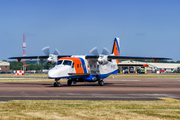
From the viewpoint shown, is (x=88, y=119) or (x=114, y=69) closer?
(x=88, y=119)

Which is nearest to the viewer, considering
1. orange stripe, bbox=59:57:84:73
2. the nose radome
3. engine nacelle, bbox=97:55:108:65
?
the nose radome

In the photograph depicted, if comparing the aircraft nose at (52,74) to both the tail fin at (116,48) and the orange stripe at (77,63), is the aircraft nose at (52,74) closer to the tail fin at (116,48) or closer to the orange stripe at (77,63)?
the orange stripe at (77,63)

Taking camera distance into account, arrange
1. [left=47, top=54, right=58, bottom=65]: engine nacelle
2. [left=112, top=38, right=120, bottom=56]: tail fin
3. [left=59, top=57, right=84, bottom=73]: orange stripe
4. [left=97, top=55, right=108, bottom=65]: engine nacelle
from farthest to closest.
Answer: [left=112, top=38, right=120, bottom=56]: tail fin
[left=47, top=54, right=58, bottom=65]: engine nacelle
[left=97, top=55, right=108, bottom=65]: engine nacelle
[left=59, top=57, right=84, bottom=73]: orange stripe

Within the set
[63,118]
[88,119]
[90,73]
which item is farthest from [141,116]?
[90,73]

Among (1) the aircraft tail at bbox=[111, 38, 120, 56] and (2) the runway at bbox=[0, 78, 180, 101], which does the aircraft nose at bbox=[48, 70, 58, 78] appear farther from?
(1) the aircraft tail at bbox=[111, 38, 120, 56]

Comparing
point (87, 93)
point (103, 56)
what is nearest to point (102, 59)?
point (103, 56)

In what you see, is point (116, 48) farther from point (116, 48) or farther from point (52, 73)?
point (52, 73)

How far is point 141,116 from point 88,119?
2109 mm

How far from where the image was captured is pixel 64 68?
29.7 meters

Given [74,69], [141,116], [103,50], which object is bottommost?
[141,116]

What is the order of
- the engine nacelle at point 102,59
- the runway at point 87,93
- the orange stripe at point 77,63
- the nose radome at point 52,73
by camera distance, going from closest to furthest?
the runway at point 87,93 < the nose radome at point 52,73 < the orange stripe at point 77,63 < the engine nacelle at point 102,59

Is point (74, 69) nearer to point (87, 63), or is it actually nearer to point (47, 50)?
point (87, 63)

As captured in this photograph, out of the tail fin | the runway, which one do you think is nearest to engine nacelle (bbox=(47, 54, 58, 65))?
the runway

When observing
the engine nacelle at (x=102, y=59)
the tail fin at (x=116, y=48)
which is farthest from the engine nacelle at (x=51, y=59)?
the tail fin at (x=116, y=48)
